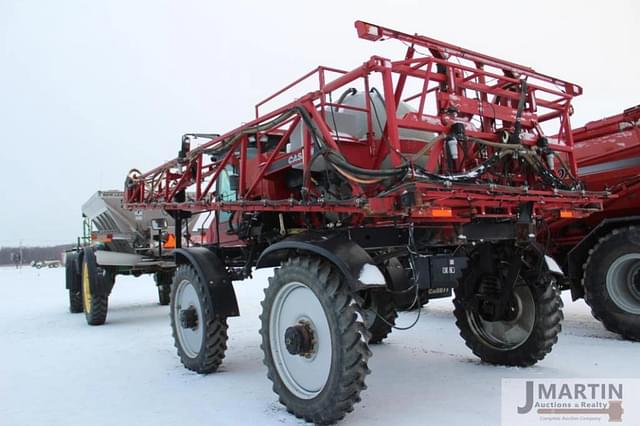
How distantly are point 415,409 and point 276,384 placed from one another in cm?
106

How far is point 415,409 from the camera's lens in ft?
13.3

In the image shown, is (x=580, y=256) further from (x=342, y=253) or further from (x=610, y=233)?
(x=342, y=253)

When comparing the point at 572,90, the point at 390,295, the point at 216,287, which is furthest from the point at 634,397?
the point at 216,287

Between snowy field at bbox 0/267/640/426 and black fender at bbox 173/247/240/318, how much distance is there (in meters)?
0.66

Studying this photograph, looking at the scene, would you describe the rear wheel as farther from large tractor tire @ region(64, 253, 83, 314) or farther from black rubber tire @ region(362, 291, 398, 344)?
black rubber tire @ region(362, 291, 398, 344)

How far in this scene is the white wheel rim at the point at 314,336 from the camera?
3.91 m

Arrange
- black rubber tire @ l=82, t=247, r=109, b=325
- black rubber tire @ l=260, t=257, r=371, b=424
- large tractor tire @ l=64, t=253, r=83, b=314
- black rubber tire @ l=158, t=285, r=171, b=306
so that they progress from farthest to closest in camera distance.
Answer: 1. black rubber tire @ l=158, t=285, r=171, b=306
2. large tractor tire @ l=64, t=253, r=83, b=314
3. black rubber tire @ l=82, t=247, r=109, b=325
4. black rubber tire @ l=260, t=257, r=371, b=424

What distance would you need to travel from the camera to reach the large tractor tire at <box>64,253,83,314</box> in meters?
10.5

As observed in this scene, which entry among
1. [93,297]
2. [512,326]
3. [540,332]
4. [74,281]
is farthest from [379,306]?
[74,281]

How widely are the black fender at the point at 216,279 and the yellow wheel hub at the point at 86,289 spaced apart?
4.48 m

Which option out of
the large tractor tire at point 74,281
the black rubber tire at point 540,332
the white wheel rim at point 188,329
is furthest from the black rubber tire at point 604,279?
the large tractor tire at point 74,281

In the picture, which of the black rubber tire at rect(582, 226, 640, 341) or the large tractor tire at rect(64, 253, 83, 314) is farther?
the large tractor tire at rect(64, 253, 83, 314)

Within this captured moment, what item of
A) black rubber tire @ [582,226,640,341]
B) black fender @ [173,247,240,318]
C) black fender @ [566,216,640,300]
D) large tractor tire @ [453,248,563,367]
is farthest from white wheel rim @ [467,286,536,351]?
black fender @ [173,247,240,318]

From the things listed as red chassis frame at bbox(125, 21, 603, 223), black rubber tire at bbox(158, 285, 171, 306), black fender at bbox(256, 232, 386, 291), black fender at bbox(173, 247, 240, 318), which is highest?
red chassis frame at bbox(125, 21, 603, 223)
